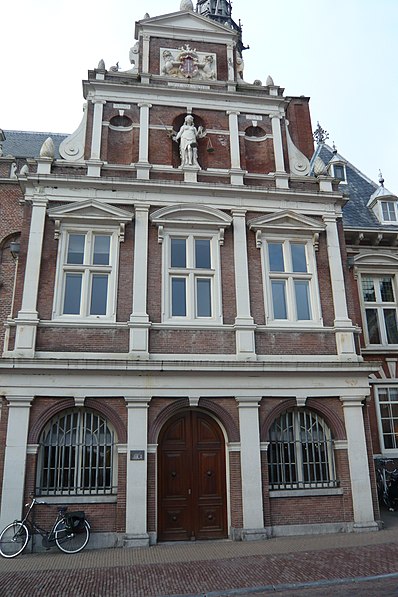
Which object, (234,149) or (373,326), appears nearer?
(234,149)

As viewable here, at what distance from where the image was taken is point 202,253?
44.7 ft

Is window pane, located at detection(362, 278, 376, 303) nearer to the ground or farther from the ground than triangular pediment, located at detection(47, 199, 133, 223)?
nearer to the ground

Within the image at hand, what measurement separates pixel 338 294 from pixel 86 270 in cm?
711

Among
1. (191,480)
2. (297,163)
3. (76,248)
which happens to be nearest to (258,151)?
(297,163)

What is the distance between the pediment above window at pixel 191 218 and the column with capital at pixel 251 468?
4.76 metres

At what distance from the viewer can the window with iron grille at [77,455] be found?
11391 millimetres

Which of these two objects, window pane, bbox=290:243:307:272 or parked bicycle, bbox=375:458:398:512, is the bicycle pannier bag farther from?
parked bicycle, bbox=375:458:398:512

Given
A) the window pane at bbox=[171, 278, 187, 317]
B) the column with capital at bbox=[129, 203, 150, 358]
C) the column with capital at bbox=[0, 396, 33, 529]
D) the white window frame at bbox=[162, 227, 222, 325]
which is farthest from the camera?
the window pane at bbox=[171, 278, 187, 317]

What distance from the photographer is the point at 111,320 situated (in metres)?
12.5

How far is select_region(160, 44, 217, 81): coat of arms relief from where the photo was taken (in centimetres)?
1564

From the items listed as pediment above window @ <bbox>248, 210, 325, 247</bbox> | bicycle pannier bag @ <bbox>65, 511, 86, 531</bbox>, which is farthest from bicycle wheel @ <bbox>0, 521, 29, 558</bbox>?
pediment above window @ <bbox>248, 210, 325, 247</bbox>

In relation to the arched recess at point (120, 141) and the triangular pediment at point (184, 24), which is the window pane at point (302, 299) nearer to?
the arched recess at point (120, 141)

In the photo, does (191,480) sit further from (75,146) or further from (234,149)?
(75,146)

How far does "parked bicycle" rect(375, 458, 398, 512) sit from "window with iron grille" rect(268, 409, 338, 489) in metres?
3.47
